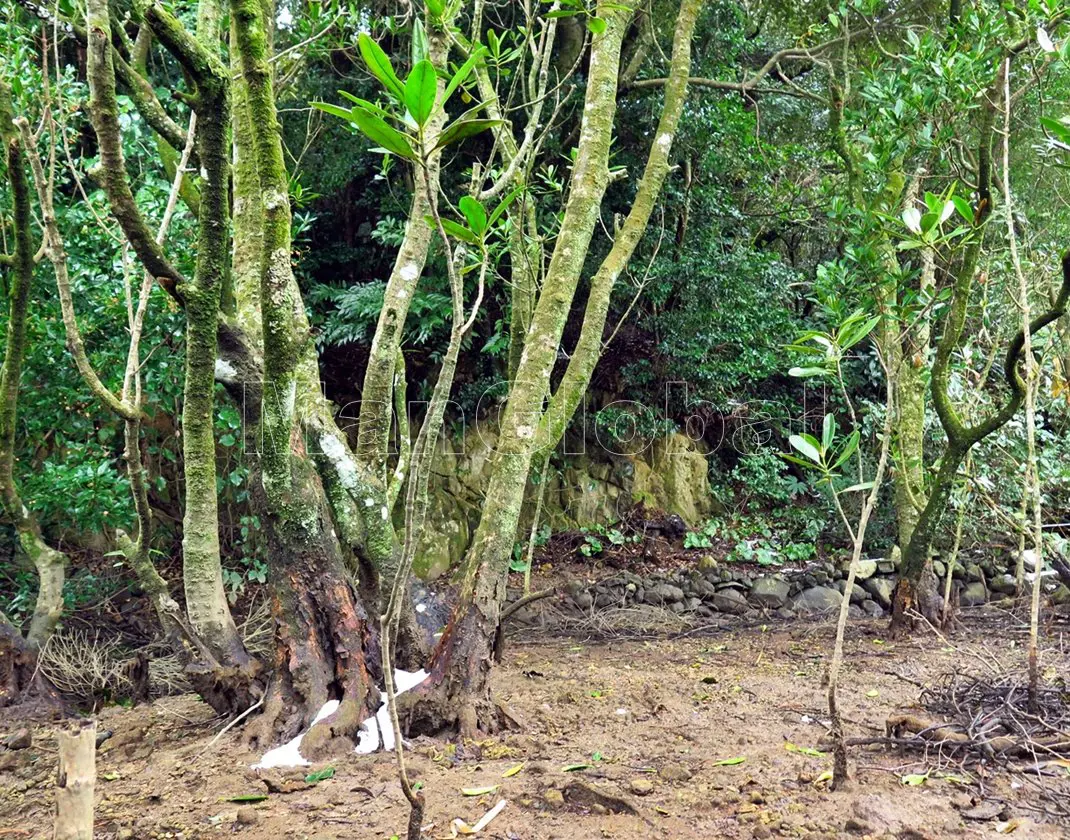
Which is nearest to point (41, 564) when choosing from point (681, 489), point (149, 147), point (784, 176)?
point (149, 147)

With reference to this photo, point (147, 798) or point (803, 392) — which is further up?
point (803, 392)

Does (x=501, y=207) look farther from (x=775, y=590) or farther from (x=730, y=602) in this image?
(x=775, y=590)

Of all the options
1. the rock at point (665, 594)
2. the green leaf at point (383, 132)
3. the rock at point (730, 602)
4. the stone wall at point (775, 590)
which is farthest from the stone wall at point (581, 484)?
the green leaf at point (383, 132)

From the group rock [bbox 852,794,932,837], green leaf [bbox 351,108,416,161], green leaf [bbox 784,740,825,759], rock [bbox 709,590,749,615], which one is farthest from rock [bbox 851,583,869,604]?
green leaf [bbox 351,108,416,161]

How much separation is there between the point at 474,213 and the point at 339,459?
62.4 inches

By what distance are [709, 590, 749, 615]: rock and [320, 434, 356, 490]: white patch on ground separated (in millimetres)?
4112

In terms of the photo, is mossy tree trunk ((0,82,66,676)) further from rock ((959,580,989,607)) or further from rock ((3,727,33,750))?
rock ((959,580,989,607))

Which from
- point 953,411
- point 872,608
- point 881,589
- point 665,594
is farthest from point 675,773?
point 881,589

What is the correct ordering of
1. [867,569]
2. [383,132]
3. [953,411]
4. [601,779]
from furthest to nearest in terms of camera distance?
1. [867,569]
2. [953,411]
3. [601,779]
4. [383,132]

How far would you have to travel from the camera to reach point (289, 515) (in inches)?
109

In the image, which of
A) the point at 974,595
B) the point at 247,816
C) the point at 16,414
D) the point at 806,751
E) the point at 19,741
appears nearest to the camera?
the point at 247,816

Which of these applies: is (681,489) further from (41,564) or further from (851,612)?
(41,564)

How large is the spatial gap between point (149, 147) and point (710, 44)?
5.23 metres

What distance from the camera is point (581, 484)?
7586 millimetres
